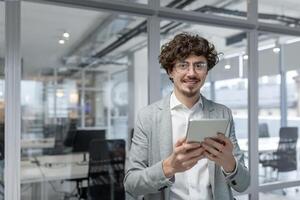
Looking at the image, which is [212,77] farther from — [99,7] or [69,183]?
[69,183]

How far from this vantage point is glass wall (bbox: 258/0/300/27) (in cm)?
321

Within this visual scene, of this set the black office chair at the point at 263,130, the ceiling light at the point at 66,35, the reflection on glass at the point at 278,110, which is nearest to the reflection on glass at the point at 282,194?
the reflection on glass at the point at 278,110

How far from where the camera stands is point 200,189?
141cm

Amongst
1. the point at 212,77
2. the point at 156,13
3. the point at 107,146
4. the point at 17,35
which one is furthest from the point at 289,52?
the point at 17,35

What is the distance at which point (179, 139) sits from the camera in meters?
1.36

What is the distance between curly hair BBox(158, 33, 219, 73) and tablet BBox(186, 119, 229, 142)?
36 centimetres

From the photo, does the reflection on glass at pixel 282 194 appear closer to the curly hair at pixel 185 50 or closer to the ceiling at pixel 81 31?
the ceiling at pixel 81 31

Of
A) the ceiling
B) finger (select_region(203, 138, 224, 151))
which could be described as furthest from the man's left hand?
the ceiling

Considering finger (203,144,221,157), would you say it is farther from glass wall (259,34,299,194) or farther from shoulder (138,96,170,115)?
glass wall (259,34,299,194)

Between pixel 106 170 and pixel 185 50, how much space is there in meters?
1.92

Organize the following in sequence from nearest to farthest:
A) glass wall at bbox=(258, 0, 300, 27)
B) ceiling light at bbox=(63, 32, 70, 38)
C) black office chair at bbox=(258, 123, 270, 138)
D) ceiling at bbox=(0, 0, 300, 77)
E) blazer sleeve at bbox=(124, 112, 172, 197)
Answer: blazer sleeve at bbox=(124, 112, 172, 197), ceiling at bbox=(0, 0, 300, 77), glass wall at bbox=(258, 0, 300, 27), black office chair at bbox=(258, 123, 270, 138), ceiling light at bbox=(63, 32, 70, 38)

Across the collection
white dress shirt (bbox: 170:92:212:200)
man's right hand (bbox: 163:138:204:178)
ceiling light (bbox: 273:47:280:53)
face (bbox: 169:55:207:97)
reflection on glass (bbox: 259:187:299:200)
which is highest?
ceiling light (bbox: 273:47:280:53)

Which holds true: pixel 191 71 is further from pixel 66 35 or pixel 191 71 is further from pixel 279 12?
pixel 66 35

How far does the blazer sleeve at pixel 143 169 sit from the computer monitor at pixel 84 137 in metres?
2.34
